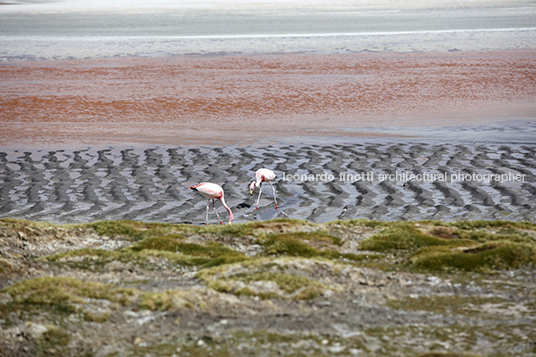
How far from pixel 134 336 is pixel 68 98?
21222 millimetres

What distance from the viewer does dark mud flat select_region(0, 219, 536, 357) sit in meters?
5.40

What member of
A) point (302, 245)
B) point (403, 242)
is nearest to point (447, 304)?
point (403, 242)

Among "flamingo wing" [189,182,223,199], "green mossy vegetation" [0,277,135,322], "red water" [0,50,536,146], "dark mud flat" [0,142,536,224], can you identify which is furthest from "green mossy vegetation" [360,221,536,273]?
"red water" [0,50,536,146]

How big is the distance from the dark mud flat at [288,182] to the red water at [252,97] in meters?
2.13

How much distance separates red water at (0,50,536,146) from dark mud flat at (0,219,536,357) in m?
9.13

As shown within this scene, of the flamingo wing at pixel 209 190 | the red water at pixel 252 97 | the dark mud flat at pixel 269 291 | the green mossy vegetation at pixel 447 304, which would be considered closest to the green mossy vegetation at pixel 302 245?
the dark mud flat at pixel 269 291

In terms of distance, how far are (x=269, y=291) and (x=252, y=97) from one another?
1870cm

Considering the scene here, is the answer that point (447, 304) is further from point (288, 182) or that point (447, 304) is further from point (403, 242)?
point (288, 182)

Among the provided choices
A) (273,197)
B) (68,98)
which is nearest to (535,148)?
(273,197)

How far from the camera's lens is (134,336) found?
219 inches

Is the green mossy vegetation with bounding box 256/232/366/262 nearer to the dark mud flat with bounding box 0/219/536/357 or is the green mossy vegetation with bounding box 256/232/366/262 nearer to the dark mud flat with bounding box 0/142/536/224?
the dark mud flat with bounding box 0/219/536/357

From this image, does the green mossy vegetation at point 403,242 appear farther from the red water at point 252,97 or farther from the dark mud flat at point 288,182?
the red water at point 252,97

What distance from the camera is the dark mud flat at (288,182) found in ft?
37.9

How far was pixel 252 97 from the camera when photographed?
965 inches
